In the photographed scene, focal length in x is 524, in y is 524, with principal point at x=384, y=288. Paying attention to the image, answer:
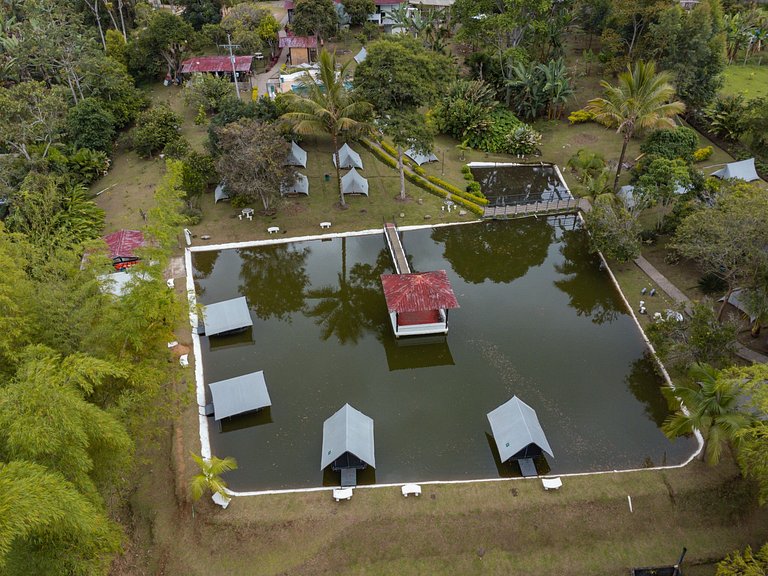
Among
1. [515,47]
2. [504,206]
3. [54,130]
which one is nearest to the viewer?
[504,206]

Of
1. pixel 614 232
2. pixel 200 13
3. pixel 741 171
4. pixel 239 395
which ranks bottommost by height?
pixel 239 395

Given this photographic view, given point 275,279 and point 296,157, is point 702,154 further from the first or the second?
point 275,279

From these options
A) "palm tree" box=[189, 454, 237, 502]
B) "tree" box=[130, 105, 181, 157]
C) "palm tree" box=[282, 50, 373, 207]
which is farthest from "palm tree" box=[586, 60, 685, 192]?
"tree" box=[130, 105, 181, 157]

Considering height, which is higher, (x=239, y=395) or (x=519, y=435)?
(x=519, y=435)

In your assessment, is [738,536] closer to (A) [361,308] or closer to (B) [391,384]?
(B) [391,384]

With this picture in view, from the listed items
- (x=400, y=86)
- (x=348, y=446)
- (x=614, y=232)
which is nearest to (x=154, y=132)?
(x=400, y=86)

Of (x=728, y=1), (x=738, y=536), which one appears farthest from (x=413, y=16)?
(x=738, y=536)
